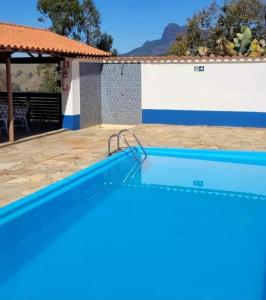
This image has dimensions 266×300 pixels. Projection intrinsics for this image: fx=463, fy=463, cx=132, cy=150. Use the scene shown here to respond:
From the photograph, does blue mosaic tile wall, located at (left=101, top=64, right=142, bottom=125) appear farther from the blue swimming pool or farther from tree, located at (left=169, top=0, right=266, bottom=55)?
tree, located at (left=169, top=0, right=266, bottom=55)

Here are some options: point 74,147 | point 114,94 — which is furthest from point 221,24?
point 74,147

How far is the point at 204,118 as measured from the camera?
16.7m

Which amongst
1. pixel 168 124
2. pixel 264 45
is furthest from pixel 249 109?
pixel 264 45

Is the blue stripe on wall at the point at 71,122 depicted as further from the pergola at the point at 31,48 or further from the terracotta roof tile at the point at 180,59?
the terracotta roof tile at the point at 180,59

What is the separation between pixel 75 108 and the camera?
15883mm

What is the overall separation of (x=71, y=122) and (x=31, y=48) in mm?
3745

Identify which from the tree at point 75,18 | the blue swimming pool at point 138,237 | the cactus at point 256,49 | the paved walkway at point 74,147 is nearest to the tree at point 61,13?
the tree at point 75,18

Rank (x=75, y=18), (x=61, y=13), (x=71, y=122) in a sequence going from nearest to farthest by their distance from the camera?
(x=71, y=122)
(x=61, y=13)
(x=75, y=18)

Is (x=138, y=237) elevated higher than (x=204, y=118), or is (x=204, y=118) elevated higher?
(x=204, y=118)

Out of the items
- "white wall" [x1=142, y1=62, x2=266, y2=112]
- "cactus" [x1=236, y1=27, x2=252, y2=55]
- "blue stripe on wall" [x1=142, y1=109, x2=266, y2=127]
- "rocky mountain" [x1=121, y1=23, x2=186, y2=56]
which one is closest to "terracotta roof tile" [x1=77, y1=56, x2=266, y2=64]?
"white wall" [x1=142, y1=62, x2=266, y2=112]

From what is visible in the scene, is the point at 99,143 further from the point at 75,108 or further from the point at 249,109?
the point at 249,109

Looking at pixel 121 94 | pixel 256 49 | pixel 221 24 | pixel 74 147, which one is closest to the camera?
pixel 74 147

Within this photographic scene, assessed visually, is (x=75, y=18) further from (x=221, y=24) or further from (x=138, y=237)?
(x=138, y=237)

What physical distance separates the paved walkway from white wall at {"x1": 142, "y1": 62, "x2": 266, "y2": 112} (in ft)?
3.07
